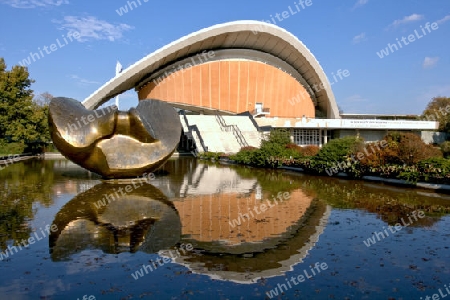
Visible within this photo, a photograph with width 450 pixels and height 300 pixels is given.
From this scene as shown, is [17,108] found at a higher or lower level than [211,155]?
higher

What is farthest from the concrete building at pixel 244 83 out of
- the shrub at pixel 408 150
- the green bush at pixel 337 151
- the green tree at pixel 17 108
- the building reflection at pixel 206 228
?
the building reflection at pixel 206 228

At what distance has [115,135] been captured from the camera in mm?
13312

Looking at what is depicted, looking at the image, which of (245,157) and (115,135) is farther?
(245,157)

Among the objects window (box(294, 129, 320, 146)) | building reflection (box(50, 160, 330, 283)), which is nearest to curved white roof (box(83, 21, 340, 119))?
window (box(294, 129, 320, 146))

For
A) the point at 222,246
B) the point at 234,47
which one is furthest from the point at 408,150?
the point at 234,47

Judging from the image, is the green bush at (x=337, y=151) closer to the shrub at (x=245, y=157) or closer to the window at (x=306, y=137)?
the shrub at (x=245, y=157)

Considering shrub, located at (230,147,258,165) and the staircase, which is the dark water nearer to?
shrub, located at (230,147,258,165)

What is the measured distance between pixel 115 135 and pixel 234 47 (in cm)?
3581

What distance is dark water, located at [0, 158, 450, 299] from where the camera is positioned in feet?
14.6

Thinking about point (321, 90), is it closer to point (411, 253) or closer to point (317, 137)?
point (317, 137)

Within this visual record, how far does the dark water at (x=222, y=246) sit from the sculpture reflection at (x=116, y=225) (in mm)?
20

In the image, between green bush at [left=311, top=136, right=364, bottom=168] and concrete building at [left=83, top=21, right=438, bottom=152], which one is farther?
concrete building at [left=83, top=21, right=438, bottom=152]

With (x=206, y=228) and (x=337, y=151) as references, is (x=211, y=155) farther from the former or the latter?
(x=206, y=228)

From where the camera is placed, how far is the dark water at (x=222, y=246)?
176 inches
